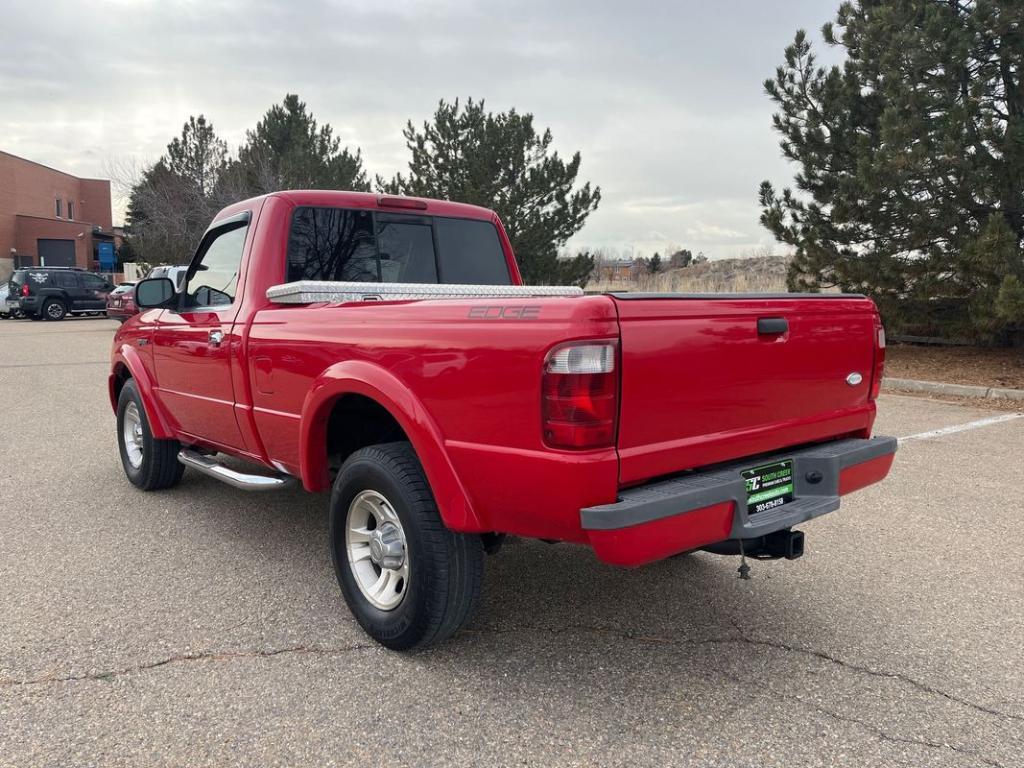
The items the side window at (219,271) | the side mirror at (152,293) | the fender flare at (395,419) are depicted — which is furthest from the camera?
the side mirror at (152,293)

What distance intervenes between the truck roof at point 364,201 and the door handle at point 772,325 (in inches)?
86.2

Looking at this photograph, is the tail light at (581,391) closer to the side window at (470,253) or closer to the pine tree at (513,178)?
the side window at (470,253)

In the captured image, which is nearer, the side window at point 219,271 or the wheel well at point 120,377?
the side window at point 219,271

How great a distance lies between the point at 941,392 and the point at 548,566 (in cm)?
840

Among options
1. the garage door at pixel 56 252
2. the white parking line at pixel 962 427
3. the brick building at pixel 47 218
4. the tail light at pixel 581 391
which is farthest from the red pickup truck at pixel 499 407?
the garage door at pixel 56 252

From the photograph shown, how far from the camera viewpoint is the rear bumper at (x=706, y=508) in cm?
240

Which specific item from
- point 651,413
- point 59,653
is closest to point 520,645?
point 651,413

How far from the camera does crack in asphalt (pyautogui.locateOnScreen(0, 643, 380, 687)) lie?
2.90 meters

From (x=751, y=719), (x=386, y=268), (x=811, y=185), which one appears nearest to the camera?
(x=751, y=719)

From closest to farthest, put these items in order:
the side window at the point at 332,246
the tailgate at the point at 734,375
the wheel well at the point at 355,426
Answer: the tailgate at the point at 734,375 → the wheel well at the point at 355,426 → the side window at the point at 332,246

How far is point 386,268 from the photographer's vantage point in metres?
4.26

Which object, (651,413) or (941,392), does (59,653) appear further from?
(941,392)

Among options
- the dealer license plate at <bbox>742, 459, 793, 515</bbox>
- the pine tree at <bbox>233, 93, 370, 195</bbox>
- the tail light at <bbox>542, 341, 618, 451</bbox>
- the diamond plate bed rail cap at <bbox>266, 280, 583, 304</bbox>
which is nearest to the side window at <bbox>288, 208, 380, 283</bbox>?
the diamond plate bed rail cap at <bbox>266, 280, 583, 304</bbox>

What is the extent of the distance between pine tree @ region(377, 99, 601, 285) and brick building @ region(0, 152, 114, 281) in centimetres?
4238
